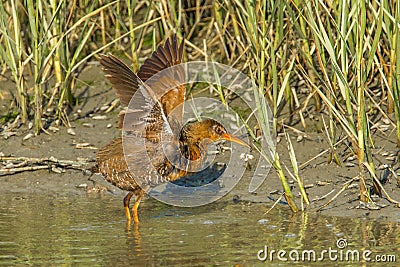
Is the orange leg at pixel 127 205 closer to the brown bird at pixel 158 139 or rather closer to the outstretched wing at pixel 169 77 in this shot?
the brown bird at pixel 158 139

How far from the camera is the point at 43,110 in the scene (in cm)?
886

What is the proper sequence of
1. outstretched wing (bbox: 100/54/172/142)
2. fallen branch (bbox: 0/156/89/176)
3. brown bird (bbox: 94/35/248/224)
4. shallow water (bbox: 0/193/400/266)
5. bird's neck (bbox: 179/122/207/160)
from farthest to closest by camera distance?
fallen branch (bbox: 0/156/89/176), bird's neck (bbox: 179/122/207/160), brown bird (bbox: 94/35/248/224), outstretched wing (bbox: 100/54/172/142), shallow water (bbox: 0/193/400/266)

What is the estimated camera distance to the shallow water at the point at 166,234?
223 inches

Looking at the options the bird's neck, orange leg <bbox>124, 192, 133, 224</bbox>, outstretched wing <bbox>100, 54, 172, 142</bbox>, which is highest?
outstretched wing <bbox>100, 54, 172, 142</bbox>

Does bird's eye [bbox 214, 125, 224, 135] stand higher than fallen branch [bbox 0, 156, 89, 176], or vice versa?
bird's eye [bbox 214, 125, 224, 135]

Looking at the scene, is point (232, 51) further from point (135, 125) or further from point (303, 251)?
point (303, 251)

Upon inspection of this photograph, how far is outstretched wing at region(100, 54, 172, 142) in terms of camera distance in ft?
21.0

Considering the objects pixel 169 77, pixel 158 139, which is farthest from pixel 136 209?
pixel 169 77

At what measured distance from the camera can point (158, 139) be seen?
22.5 ft

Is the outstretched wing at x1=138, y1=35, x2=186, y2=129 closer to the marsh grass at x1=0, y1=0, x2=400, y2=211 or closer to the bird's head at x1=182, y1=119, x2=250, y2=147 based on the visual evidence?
the bird's head at x1=182, y1=119, x2=250, y2=147

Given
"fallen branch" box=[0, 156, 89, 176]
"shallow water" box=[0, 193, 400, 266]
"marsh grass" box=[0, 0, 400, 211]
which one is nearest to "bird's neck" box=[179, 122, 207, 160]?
"shallow water" box=[0, 193, 400, 266]

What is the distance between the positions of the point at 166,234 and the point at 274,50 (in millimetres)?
1771

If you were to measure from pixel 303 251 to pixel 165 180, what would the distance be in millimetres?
1637

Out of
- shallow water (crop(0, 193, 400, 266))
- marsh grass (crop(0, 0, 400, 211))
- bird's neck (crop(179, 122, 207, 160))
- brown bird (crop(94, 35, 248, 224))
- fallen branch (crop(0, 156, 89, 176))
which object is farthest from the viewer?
fallen branch (crop(0, 156, 89, 176))
